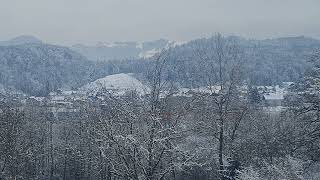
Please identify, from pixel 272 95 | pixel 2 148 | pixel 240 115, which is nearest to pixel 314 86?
pixel 240 115

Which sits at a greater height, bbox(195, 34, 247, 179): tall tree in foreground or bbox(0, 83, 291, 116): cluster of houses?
bbox(195, 34, 247, 179): tall tree in foreground

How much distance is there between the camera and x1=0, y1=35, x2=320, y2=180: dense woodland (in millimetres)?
15078

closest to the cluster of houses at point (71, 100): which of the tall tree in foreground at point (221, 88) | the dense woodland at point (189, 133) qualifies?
the tall tree in foreground at point (221, 88)

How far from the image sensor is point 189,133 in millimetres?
33125

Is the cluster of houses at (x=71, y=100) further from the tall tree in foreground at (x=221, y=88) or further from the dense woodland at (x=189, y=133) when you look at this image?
the dense woodland at (x=189, y=133)

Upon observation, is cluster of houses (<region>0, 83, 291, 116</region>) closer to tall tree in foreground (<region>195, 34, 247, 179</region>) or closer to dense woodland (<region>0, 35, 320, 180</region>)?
tall tree in foreground (<region>195, 34, 247, 179</region>)

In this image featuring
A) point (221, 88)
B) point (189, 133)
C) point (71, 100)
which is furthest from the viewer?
point (71, 100)

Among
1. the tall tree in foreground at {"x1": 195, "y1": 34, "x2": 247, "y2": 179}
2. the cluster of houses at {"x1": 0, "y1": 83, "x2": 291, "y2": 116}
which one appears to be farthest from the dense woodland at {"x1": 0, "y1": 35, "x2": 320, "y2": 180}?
the cluster of houses at {"x1": 0, "y1": 83, "x2": 291, "y2": 116}

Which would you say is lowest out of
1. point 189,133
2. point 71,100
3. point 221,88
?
point 71,100

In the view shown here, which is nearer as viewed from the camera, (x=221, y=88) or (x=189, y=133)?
(x=221, y=88)

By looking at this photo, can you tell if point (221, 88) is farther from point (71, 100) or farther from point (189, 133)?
point (71, 100)

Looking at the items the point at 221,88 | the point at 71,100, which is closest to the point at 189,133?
A: the point at 221,88

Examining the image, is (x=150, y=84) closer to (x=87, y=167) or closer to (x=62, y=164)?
(x=87, y=167)

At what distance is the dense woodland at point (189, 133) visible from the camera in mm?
15078
